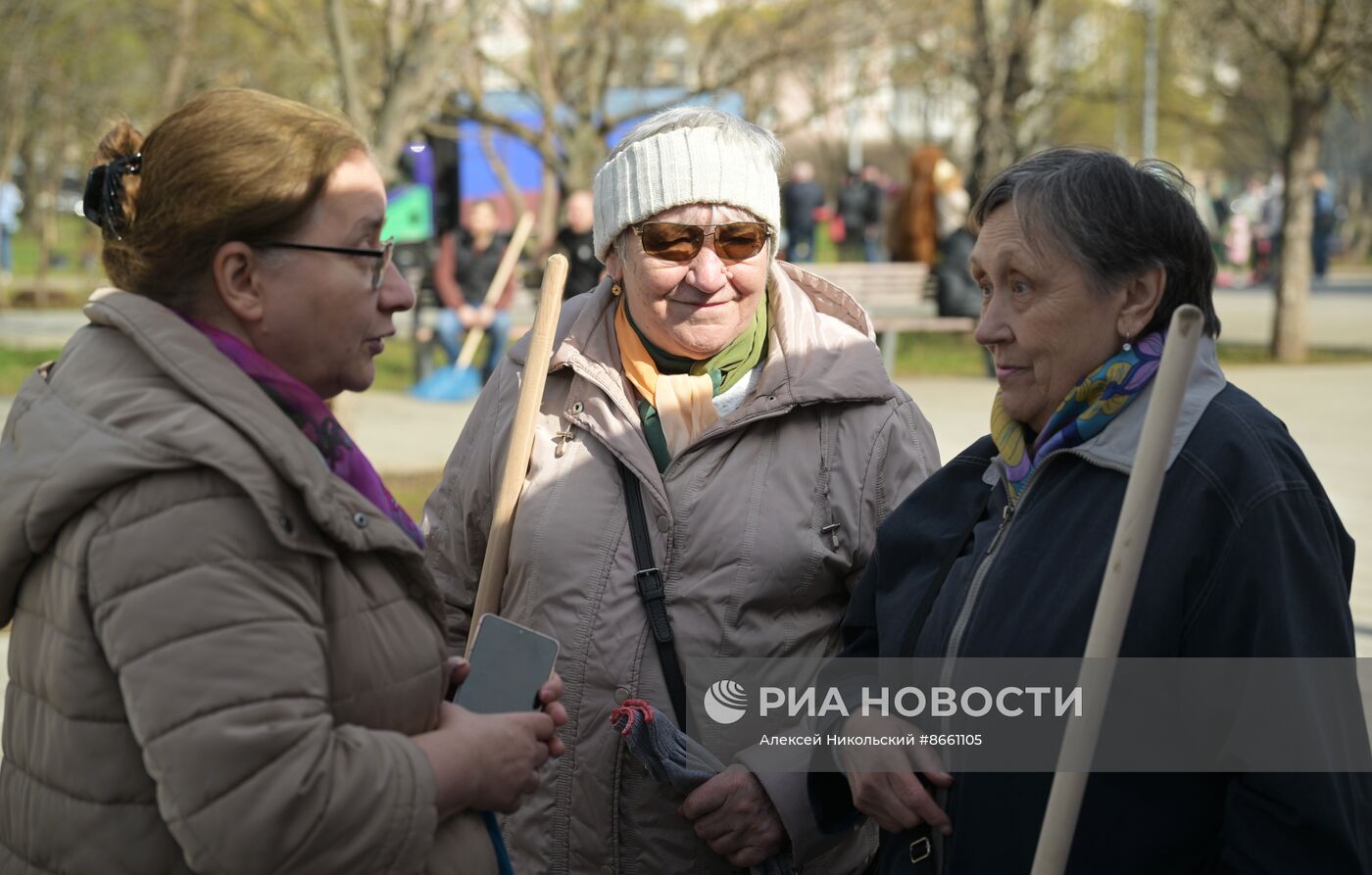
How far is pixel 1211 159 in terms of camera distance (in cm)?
6381

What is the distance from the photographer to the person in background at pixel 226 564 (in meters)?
1.80

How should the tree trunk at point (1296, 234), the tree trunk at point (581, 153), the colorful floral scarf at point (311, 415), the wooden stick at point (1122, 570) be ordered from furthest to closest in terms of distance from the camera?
the tree trunk at point (581, 153), the tree trunk at point (1296, 234), the colorful floral scarf at point (311, 415), the wooden stick at point (1122, 570)

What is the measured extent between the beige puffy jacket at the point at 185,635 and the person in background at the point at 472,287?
1251 centimetres

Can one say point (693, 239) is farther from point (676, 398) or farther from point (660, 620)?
point (660, 620)

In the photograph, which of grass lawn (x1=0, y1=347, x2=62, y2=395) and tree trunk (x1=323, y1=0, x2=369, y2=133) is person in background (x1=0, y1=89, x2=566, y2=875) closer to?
tree trunk (x1=323, y1=0, x2=369, y2=133)

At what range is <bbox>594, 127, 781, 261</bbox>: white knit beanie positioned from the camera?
3.11 m

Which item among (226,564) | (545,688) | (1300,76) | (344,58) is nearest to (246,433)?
(226,564)

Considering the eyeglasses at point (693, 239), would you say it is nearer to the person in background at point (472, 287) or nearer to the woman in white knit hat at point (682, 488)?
the woman in white knit hat at point (682, 488)

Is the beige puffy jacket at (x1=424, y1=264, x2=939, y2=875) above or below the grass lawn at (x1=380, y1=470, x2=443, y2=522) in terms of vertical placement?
above

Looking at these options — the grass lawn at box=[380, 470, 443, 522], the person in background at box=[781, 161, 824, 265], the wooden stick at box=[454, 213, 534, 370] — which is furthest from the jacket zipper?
the person in background at box=[781, 161, 824, 265]

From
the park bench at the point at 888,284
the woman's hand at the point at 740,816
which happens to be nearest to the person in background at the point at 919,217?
the park bench at the point at 888,284

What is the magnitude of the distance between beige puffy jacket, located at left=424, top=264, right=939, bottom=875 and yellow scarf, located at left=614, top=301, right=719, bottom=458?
6 centimetres

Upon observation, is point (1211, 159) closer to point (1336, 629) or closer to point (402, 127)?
point (402, 127)

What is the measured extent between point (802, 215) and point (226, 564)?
2366 centimetres
